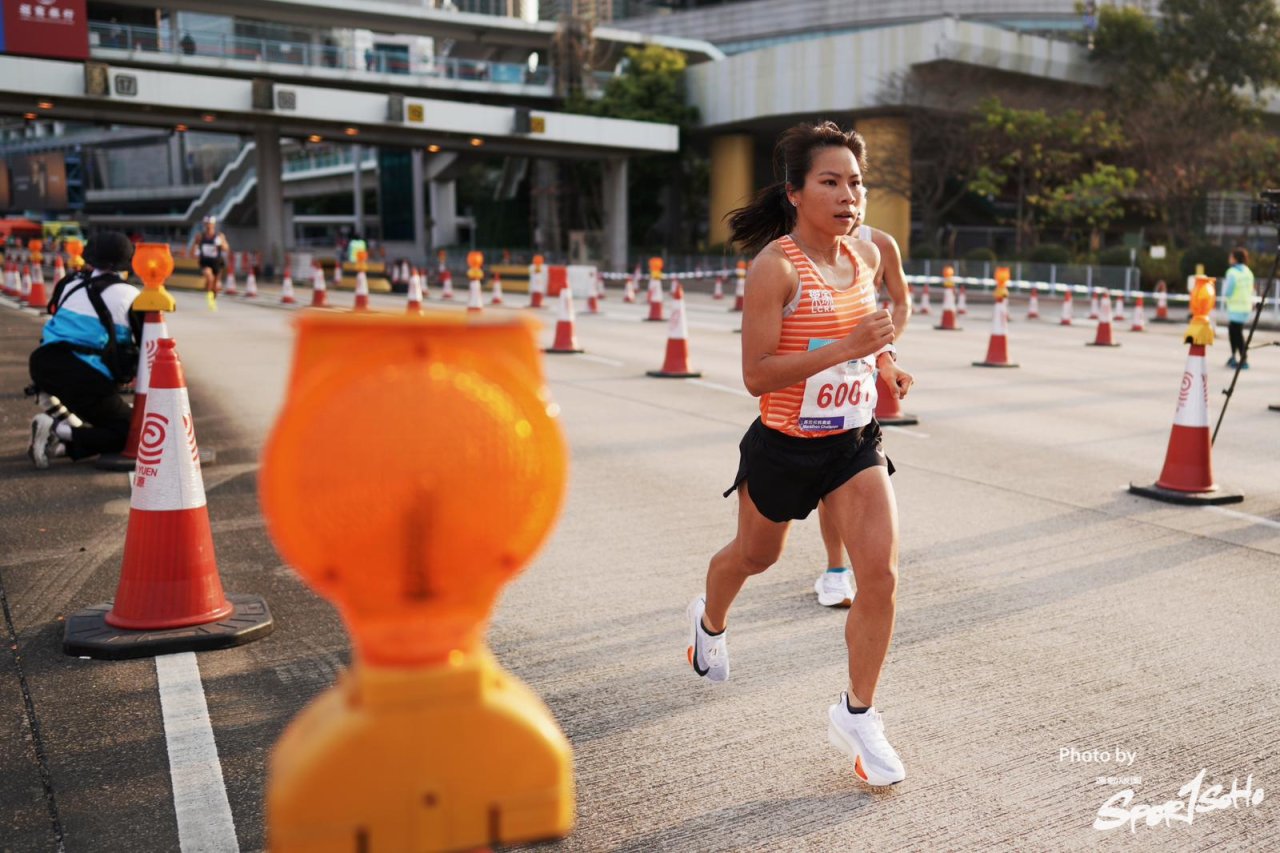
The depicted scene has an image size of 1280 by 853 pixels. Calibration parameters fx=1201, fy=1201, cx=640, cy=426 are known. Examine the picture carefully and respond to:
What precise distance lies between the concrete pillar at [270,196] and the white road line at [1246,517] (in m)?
39.5

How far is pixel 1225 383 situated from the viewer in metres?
13.9

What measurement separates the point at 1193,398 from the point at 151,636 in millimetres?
5948

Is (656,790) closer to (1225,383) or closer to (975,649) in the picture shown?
(975,649)

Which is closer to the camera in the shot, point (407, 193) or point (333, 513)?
point (333, 513)

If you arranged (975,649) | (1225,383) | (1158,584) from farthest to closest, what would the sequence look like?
1. (1225,383)
2. (1158,584)
3. (975,649)

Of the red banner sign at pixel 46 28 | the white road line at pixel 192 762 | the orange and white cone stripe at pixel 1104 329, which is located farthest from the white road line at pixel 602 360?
the red banner sign at pixel 46 28

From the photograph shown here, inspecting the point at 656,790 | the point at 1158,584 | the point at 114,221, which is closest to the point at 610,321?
the point at 1158,584

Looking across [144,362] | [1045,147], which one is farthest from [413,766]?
[1045,147]

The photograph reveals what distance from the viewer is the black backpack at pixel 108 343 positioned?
7953 millimetres

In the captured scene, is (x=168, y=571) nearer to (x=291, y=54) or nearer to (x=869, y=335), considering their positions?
(x=869, y=335)

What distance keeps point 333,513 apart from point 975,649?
3.88m

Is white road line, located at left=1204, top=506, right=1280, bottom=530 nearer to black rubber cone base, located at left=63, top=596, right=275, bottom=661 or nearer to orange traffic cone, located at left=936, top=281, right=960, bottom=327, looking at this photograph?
black rubber cone base, located at left=63, top=596, right=275, bottom=661

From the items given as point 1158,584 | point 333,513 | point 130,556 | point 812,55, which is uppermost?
point 812,55

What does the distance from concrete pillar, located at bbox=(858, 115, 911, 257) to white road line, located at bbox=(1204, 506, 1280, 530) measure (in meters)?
38.4
